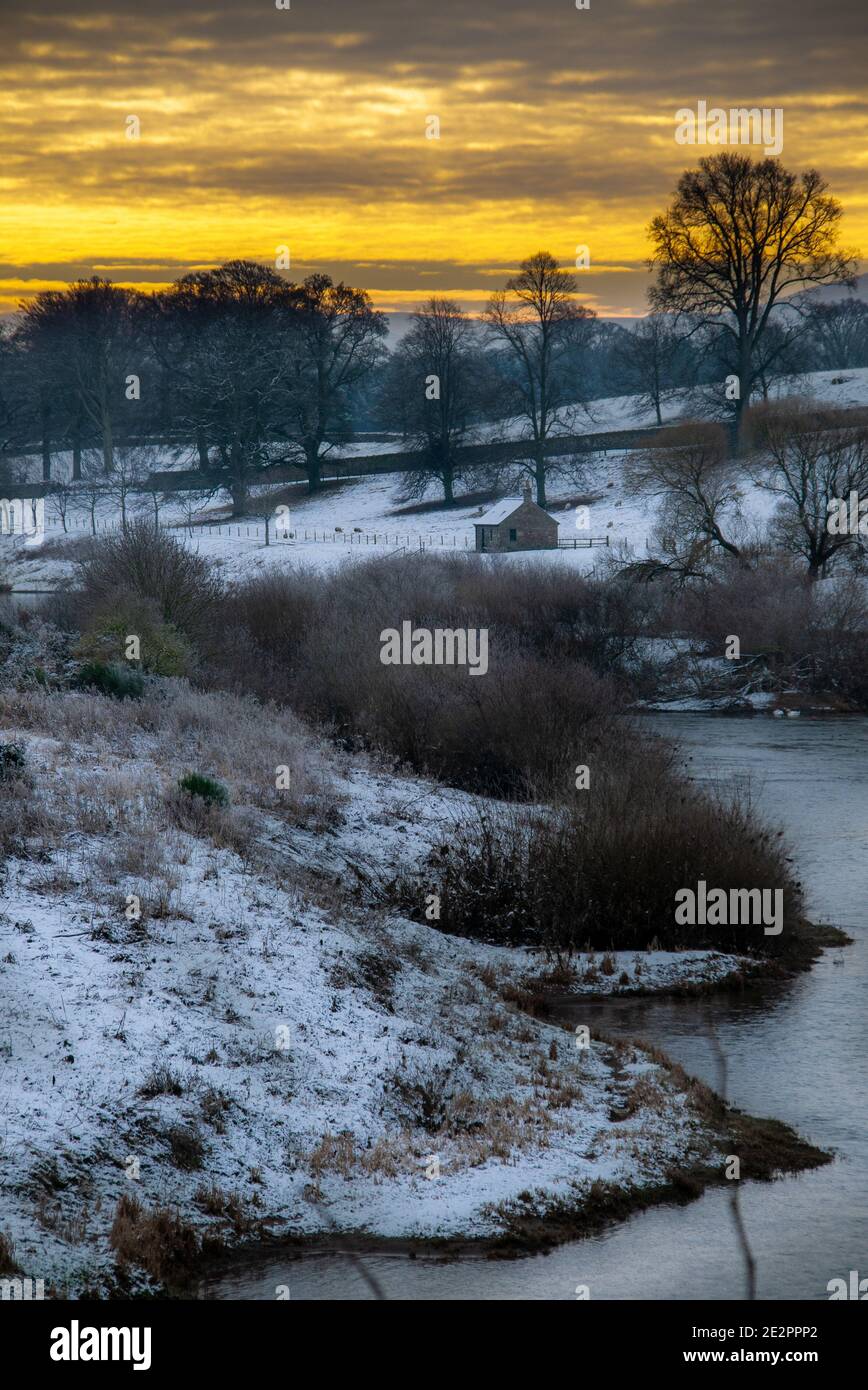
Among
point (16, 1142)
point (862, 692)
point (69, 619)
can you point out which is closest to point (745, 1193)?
point (16, 1142)

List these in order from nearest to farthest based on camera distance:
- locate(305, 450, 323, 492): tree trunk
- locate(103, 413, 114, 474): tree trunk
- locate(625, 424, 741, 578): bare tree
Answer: locate(625, 424, 741, 578): bare tree, locate(103, 413, 114, 474): tree trunk, locate(305, 450, 323, 492): tree trunk

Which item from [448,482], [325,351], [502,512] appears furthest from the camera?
[325,351]

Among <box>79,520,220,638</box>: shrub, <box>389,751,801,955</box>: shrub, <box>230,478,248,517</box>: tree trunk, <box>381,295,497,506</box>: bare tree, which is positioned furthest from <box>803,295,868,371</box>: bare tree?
<box>389,751,801,955</box>: shrub

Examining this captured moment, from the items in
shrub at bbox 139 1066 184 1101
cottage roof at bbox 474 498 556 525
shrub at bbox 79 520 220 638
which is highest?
cottage roof at bbox 474 498 556 525

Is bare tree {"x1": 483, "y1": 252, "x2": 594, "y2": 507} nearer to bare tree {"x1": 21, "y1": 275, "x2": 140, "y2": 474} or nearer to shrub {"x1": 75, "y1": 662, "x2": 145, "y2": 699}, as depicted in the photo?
bare tree {"x1": 21, "y1": 275, "x2": 140, "y2": 474}

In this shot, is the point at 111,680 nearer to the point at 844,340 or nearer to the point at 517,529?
the point at 517,529

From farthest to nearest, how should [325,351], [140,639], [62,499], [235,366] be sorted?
[325,351], [235,366], [62,499], [140,639]

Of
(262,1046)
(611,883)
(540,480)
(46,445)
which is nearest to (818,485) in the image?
(540,480)

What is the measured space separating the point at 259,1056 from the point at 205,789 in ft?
20.4

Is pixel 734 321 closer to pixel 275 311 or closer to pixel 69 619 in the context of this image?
pixel 275 311

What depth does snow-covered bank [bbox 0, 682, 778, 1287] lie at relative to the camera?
10.4m

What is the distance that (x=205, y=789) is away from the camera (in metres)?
18.0

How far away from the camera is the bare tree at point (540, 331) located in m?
80.8

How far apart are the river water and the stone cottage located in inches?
1659
